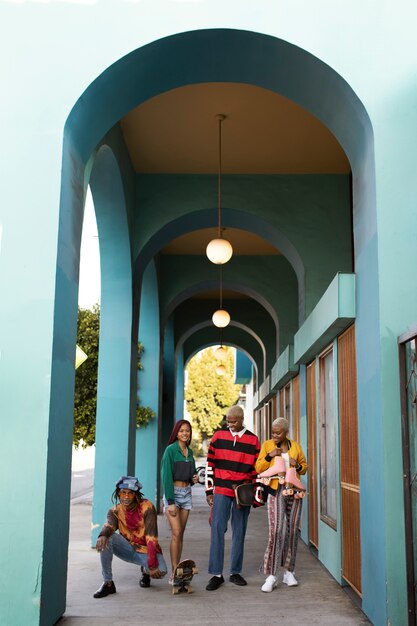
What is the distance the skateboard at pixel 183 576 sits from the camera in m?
5.96

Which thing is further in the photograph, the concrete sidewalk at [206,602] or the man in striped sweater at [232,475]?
the man in striped sweater at [232,475]

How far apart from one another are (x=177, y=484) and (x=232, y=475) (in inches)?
20.1

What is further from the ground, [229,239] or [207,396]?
[229,239]

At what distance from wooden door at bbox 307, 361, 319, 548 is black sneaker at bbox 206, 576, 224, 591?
2050 mm

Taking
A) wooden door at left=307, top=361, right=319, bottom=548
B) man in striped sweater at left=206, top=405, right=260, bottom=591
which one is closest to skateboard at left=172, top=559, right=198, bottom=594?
man in striped sweater at left=206, top=405, right=260, bottom=591

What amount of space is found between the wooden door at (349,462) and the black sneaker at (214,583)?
1093 mm

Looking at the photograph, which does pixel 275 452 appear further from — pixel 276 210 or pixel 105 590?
pixel 276 210

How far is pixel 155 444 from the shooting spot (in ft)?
42.1

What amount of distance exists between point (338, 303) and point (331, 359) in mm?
1651

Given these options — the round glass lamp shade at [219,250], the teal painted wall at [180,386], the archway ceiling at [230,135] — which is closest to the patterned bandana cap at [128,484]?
the round glass lamp shade at [219,250]

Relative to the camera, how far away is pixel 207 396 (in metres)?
38.8

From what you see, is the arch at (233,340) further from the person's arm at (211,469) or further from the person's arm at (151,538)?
the person's arm at (151,538)

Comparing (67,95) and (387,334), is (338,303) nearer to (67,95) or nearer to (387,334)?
(387,334)

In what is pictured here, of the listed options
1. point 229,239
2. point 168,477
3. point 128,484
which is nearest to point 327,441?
point 168,477
